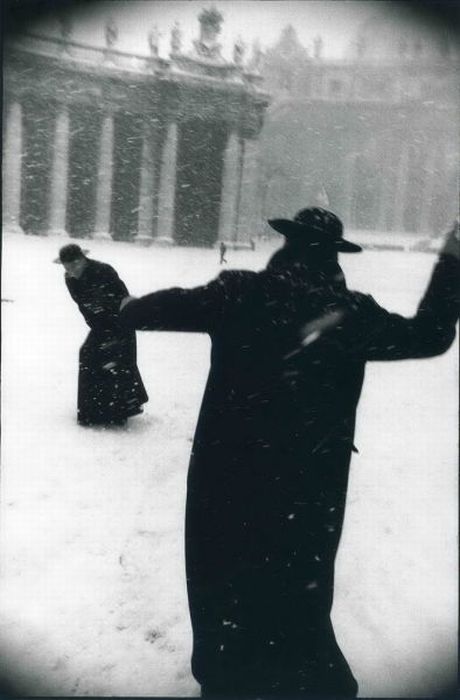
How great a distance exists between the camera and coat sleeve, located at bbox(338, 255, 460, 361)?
6.38 feet

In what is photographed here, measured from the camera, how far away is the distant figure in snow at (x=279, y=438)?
1.96 m

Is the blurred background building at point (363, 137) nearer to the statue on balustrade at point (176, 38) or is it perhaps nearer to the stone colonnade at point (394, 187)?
the stone colonnade at point (394, 187)

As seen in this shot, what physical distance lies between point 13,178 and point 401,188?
27.1 feet

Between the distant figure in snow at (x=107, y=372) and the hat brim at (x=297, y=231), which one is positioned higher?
the hat brim at (x=297, y=231)

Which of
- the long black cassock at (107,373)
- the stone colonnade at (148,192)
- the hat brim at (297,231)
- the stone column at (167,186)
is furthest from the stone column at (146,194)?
the hat brim at (297,231)

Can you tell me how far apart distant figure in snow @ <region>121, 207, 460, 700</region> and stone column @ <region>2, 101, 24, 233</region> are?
264 centimetres

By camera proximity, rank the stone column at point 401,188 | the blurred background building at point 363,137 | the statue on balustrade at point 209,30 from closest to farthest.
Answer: the statue on balustrade at point 209,30, the blurred background building at point 363,137, the stone column at point 401,188

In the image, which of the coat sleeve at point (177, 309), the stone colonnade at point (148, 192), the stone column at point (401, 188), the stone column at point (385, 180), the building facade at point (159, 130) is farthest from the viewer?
the stone colonnade at point (148, 192)

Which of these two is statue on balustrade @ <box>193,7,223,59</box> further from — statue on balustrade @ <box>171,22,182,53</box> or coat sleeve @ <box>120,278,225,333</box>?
coat sleeve @ <box>120,278,225,333</box>

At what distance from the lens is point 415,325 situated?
6.40ft

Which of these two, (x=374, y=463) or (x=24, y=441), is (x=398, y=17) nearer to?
(x=374, y=463)

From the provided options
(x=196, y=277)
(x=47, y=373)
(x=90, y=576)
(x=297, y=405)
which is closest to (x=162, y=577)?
(x=90, y=576)

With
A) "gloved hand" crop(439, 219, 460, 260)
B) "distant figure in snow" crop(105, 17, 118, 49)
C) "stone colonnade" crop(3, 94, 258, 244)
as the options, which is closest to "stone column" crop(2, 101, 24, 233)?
"stone colonnade" crop(3, 94, 258, 244)

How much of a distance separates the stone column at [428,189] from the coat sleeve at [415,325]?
7.08 ft
